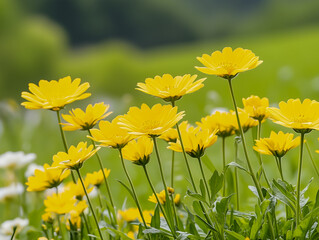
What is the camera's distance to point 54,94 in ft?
2.57

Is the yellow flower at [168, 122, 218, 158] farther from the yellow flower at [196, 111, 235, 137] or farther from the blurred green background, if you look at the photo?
the blurred green background

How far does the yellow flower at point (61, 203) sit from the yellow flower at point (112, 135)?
7.2 inches

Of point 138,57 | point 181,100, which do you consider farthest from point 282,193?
point 138,57

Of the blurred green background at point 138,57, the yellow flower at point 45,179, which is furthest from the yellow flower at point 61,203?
the blurred green background at point 138,57

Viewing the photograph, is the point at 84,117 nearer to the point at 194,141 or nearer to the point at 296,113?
the point at 194,141

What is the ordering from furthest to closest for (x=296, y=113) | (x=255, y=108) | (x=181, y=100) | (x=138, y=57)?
(x=138, y=57), (x=181, y=100), (x=255, y=108), (x=296, y=113)

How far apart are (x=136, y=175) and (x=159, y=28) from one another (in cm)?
3596

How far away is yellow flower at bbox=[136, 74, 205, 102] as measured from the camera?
28.3 inches

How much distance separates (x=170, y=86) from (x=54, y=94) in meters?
0.19

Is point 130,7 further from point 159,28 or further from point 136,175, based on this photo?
point 136,175

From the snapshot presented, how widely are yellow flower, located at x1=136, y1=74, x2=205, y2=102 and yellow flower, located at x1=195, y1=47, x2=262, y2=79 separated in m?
0.03

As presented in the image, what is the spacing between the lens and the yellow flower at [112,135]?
73 cm

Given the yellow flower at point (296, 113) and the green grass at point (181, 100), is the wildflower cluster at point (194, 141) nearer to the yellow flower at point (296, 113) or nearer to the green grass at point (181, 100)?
the yellow flower at point (296, 113)

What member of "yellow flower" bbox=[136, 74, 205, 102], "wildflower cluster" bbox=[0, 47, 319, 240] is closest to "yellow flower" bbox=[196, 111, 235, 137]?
"wildflower cluster" bbox=[0, 47, 319, 240]
